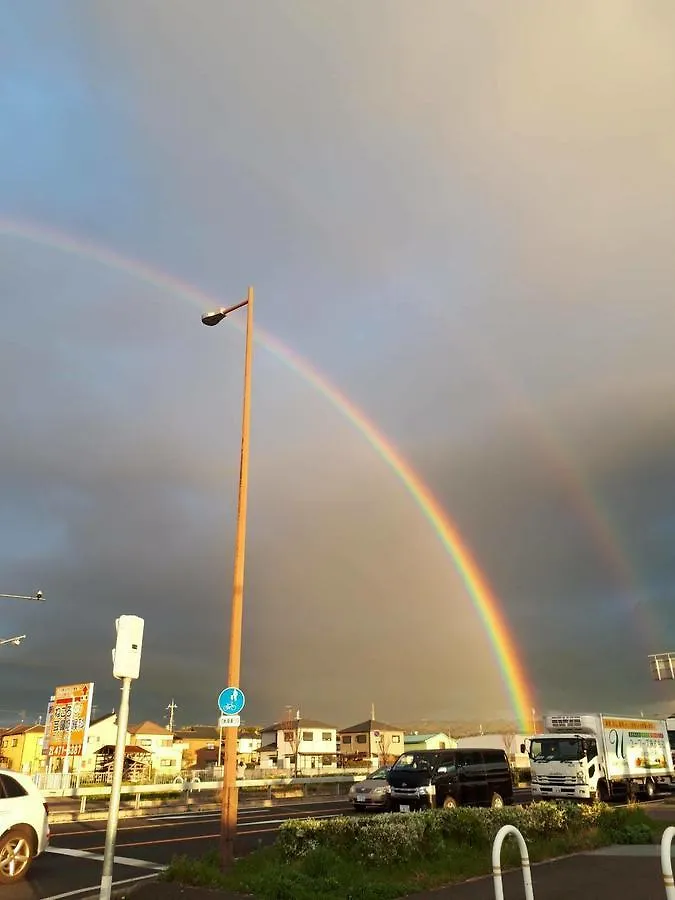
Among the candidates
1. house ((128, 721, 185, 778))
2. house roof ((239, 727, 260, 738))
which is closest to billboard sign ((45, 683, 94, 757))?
house ((128, 721, 185, 778))

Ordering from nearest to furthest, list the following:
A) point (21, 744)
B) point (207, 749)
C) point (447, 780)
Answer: point (447, 780), point (21, 744), point (207, 749)

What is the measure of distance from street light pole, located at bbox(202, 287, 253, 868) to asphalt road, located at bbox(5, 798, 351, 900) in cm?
224

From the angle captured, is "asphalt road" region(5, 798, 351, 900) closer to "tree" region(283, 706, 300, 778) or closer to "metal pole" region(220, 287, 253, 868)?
"metal pole" region(220, 287, 253, 868)

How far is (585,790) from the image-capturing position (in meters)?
25.6

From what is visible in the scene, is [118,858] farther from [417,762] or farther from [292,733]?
[292,733]

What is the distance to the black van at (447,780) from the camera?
20797 mm

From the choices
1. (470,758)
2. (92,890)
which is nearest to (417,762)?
(470,758)

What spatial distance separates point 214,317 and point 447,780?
15772 mm

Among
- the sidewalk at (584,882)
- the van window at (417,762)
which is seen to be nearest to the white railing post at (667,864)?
the sidewalk at (584,882)

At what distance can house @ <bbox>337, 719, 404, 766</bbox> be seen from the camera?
107 meters

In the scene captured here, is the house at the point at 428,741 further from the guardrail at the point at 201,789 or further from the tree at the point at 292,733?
the guardrail at the point at 201,789

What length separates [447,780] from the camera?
69.8 ft

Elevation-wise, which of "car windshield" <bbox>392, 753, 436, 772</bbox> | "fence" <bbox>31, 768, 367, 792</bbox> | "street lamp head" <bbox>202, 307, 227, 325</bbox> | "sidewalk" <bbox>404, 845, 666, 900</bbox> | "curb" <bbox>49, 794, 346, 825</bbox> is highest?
"street lamp head" <bbox>202, 307, 227, 325</bbox>

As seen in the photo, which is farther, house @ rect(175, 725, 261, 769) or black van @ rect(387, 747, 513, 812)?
house @ rect(175, 725, 261, 769)
